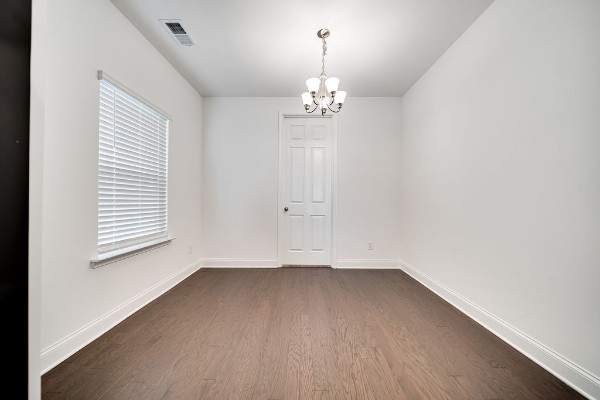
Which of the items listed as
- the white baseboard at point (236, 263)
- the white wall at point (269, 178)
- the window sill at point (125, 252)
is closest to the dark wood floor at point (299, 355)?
the window sill at point (125, 252)

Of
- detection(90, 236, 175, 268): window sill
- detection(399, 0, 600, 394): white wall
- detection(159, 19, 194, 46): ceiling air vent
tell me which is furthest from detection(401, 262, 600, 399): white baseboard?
detection(159, 19, 194, 46): ceiling air vent

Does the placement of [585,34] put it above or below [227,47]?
below

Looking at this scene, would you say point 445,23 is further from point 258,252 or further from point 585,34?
point 258,252

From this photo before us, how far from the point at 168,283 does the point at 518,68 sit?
151 inches

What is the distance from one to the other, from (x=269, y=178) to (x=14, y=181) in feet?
10.7

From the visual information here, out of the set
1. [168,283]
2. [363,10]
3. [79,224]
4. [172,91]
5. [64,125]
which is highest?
[363,10]

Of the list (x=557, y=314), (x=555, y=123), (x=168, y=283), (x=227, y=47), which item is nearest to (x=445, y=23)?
(x=555, y=123)

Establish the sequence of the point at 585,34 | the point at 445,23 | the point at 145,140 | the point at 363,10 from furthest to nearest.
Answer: the point at 145,140 → the point at 445,23 → the point at 363,10 → the point at 585,34

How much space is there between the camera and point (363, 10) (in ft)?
7.09

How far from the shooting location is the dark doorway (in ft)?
2.65

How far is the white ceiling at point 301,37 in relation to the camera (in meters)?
2.13

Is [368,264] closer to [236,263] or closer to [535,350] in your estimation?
[236,263]

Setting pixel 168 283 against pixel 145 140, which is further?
pixel 168 283

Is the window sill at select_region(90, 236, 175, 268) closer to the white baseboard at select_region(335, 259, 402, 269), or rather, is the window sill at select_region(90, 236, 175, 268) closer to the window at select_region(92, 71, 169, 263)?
the window at select_region(92, 71, 169, 263)
